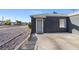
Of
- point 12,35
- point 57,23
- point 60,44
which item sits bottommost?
point 60,44

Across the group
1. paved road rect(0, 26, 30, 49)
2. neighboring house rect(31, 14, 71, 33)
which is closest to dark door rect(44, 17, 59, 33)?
neighboring house rect(31, 14, 71, 33)

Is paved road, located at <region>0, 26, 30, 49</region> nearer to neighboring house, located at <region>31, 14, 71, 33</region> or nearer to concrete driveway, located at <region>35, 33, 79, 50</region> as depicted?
concrete driveway, located at <region>35, 33, 79, 50</region>

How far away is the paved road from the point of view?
5637mm

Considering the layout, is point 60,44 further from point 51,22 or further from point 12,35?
point 51,22

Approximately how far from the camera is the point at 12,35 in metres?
5.93

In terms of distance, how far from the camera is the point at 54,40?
23.1 ft

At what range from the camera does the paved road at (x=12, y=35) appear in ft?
18.5

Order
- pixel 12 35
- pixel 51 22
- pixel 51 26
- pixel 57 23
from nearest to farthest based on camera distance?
1. pixel 12 35
2. pixel 51 26
3. pixel 57 23
4. pixel 51 22

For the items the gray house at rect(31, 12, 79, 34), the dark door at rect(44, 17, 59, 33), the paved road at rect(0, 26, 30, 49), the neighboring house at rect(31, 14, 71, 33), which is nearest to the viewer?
the paved road at rect(0, 26, 30, 49)

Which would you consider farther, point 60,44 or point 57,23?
point 57,23

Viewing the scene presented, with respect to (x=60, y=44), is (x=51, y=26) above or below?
above

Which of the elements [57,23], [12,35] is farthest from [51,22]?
[12,35]
